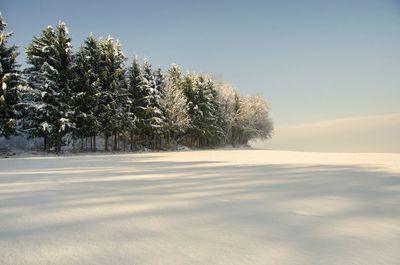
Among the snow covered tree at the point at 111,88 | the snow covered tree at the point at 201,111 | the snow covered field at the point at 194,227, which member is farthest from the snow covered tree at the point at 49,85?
the snow covered field at the point at 194,227

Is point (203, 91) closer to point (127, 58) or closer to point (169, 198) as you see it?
point (127, 58)

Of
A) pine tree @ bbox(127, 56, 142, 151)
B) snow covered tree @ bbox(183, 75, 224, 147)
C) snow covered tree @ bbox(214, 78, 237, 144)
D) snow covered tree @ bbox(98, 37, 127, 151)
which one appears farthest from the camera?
snow covered tree @ bbox(214, 78, 237, 144)

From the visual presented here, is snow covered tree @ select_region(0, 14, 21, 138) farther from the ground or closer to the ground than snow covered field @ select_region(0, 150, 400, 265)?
farther from the ground

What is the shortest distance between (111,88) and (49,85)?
268 inches

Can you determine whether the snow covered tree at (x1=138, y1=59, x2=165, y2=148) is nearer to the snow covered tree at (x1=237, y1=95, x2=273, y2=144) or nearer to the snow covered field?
the snow covered tree at (x1=237, y1=95, x2=273, y2=144)

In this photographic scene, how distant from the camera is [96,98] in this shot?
1249 inches

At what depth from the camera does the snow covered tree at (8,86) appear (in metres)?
26.6

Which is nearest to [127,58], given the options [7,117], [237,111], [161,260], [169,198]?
[7,117]

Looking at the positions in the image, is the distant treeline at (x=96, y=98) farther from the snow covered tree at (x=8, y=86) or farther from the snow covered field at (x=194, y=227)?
the snow covered field at (x=194, y=227)

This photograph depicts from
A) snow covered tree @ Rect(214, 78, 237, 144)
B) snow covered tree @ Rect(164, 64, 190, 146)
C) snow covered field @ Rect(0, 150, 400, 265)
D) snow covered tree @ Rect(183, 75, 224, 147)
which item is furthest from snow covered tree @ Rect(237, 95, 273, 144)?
snow covered field @ Rect(0, 150, 400, 265)

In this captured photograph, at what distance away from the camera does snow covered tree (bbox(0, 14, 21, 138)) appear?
26562 mm

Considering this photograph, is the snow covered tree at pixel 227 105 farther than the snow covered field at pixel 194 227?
Yes

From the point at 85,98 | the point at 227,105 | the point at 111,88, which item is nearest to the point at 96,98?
the point at 85,98

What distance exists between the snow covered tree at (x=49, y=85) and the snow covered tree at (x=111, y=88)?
3.65m
